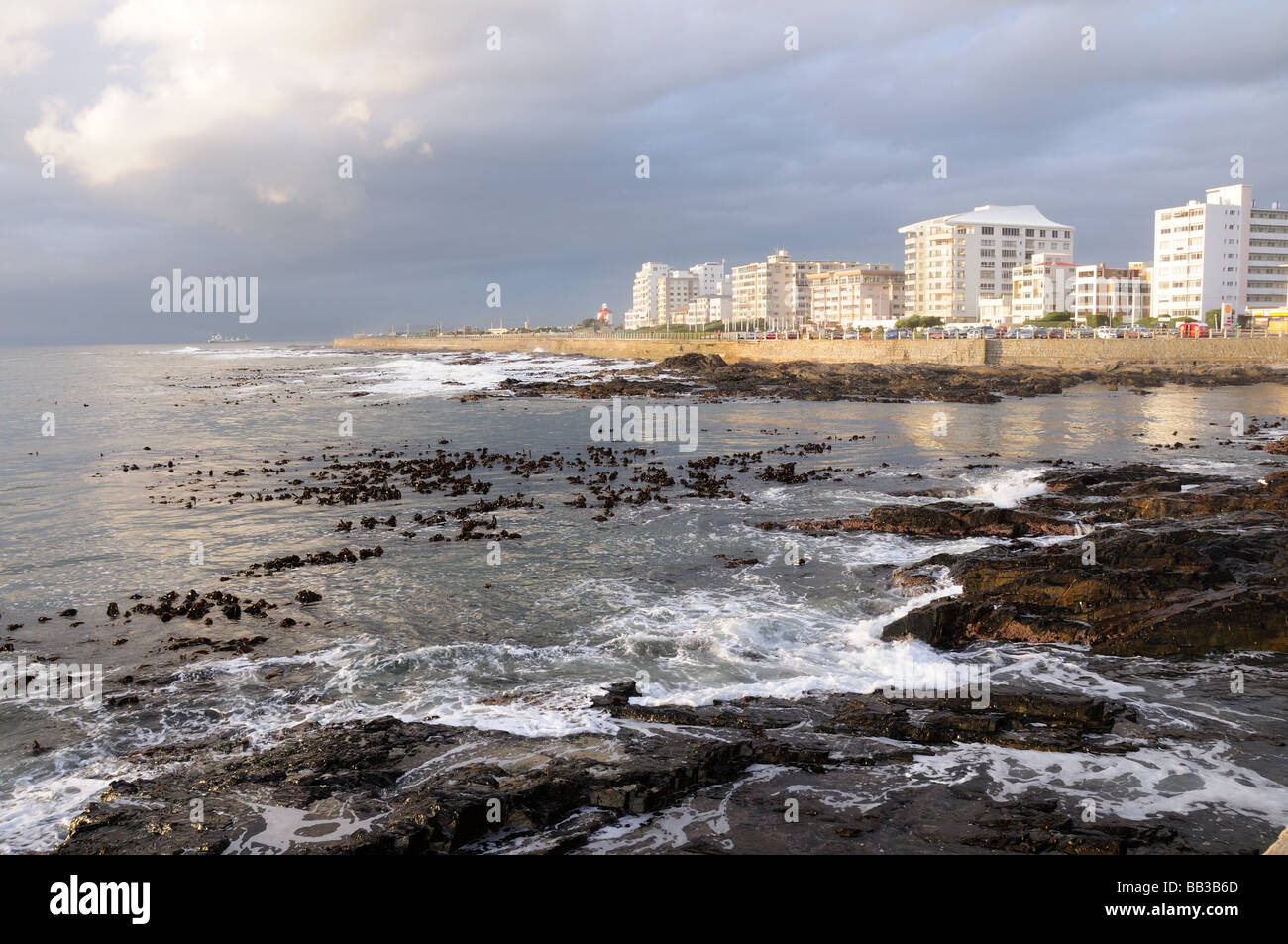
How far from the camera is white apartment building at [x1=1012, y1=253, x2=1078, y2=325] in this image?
363 ft

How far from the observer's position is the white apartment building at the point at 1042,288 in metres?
111

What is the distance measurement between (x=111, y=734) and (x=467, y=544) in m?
9.79

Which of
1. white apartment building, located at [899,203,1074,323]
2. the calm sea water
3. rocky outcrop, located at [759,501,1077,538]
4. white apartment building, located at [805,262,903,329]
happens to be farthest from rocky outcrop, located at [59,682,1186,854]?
white apartment building, located at [805,262,903,329]

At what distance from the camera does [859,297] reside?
498ft

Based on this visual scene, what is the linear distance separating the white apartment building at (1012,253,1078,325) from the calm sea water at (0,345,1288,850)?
288 ft

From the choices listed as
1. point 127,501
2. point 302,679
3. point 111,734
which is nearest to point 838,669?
point 302,679

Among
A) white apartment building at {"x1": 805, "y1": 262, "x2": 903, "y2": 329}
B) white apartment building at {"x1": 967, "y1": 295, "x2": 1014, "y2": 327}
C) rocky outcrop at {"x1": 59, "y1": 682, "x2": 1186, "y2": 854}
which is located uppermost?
white apartment building at {"x1": 805, "y1": 262, "x2": 903, "y2": 329}

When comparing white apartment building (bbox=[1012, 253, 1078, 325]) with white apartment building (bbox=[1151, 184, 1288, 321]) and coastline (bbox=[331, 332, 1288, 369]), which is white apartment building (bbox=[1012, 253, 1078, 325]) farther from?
coastline (bbox=[331, 332, 1288, 369])

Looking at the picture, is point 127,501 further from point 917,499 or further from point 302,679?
point 917,499

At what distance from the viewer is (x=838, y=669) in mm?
11438

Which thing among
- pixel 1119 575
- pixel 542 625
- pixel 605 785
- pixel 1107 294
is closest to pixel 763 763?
pixel 605 785
